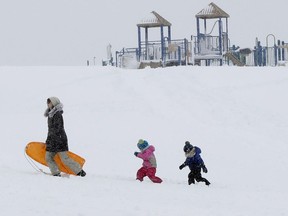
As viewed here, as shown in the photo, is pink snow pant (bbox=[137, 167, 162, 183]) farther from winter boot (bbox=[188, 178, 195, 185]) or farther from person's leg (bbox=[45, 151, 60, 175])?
person's leg (bbox=[45, 151, 60, 175])

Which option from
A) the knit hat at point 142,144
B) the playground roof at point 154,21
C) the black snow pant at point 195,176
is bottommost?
the black snow pant at point 195,176

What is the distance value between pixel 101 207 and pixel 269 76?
2011 cm

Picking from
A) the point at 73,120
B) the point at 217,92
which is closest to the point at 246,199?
the point at 73,120

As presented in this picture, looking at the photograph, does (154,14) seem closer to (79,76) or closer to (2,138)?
(79,76)

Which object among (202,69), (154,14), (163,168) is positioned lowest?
(163,168)

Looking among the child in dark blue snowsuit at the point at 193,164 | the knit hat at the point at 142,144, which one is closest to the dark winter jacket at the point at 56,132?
the knit hat at the point at 142,144

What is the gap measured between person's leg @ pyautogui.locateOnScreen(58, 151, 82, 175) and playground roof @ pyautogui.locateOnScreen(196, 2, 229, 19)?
28.9m

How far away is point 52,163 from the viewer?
1170 centimetres

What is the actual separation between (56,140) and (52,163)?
37 centimetres

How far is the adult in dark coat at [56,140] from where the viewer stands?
11609 millimetres

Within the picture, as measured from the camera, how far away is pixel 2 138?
18.8 meters

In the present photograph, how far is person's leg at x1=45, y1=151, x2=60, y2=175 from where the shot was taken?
11.6 meters

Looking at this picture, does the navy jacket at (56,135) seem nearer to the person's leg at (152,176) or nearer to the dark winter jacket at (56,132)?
the dark winter jacket at (56,132)

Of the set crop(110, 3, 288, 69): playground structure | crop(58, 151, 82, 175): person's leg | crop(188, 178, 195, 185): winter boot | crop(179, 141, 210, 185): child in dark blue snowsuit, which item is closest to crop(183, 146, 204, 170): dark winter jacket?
crop(179, 141, 210, 185): child in dark blue snowsuit
